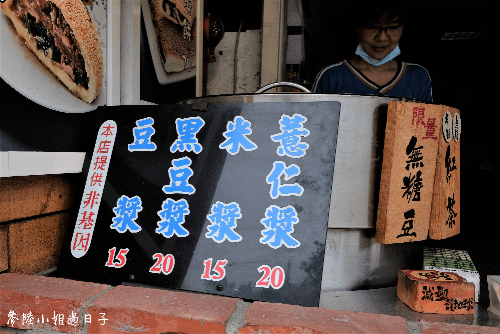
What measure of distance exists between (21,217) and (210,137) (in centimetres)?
71

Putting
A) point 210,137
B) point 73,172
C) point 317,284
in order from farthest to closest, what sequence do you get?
1. point 73,172
2. point 210,137
3. point 317,284

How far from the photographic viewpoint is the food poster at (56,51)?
1.03 m

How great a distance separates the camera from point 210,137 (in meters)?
1.15

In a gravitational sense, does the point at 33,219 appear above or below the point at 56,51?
below

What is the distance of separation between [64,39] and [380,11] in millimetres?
1675

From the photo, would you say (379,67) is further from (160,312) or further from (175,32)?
(160,312)

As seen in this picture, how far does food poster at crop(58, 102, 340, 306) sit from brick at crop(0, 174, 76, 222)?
0.14 metres

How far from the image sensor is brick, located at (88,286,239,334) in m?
0.82

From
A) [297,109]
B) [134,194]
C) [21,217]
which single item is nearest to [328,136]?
[297,109]

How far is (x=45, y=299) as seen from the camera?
0.91 meters


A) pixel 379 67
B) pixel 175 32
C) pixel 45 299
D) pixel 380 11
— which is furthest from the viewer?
pixel 379 67

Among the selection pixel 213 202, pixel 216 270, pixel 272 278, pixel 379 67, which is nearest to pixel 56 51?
pixel 213 202

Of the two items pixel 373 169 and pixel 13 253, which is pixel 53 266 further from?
pixel 373 169

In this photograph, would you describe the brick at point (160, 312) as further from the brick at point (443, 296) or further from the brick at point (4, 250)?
the brick at point (443, 296)
